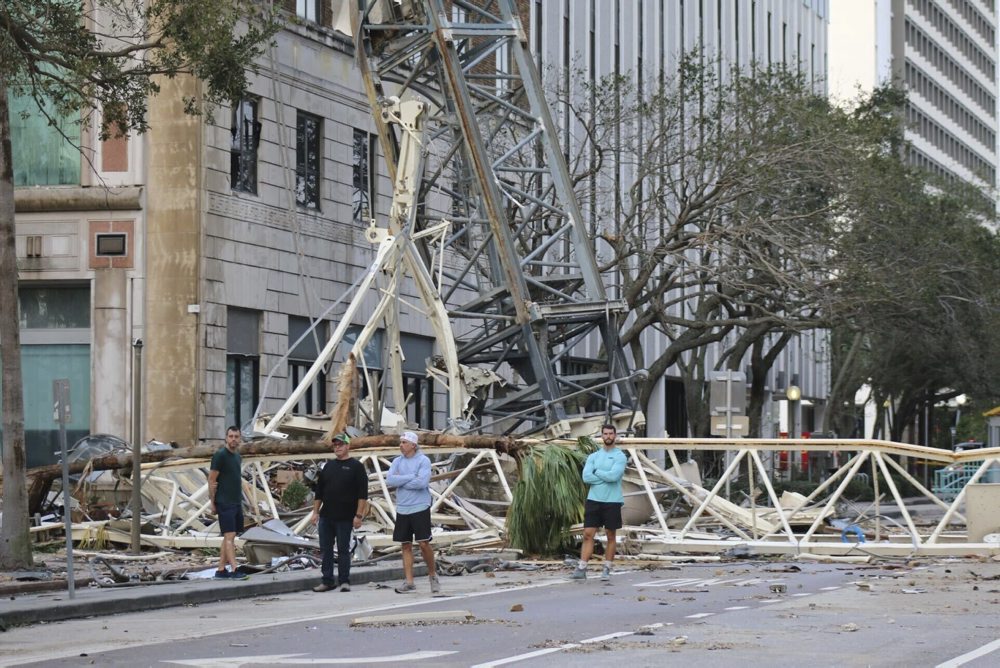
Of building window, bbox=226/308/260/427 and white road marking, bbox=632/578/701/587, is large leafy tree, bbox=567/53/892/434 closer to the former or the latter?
building window, bbox=226/308/260/427

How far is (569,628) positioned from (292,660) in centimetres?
292

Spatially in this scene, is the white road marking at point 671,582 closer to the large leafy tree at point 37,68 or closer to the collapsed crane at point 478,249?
the large leafy tree at point 37,68

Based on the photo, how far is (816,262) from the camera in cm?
3712

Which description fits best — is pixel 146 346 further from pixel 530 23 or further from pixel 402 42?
pixel 530 23

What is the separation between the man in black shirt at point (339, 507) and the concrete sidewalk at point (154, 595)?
431mm

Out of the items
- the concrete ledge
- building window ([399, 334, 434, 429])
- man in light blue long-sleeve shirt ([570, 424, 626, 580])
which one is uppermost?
the concrete ledge

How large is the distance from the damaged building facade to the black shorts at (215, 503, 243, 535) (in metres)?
11.0

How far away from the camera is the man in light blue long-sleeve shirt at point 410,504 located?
18828mm

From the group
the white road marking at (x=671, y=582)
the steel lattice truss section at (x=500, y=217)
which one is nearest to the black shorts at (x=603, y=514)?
the white road marking at (x=671, y=582)

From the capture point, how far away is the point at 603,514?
20938mm

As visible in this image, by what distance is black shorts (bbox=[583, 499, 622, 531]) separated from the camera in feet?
68.6

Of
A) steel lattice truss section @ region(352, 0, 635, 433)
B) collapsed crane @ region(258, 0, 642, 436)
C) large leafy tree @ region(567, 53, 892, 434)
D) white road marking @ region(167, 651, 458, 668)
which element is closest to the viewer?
white road marking @ region(167, 651, 458, 668)

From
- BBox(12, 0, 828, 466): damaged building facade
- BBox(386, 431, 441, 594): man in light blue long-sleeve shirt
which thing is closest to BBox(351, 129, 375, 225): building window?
BBox(12, 0, 828, 466): damaged building facade

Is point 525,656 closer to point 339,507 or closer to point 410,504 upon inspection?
point 410,504
